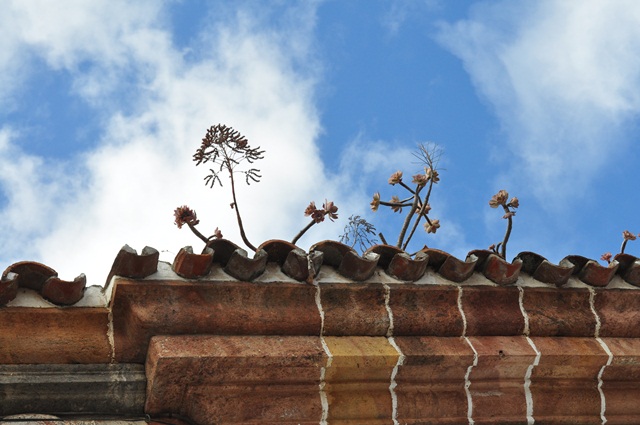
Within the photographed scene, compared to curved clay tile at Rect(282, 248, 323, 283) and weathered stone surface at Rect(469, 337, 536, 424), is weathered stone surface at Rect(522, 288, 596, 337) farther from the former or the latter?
curved clay tile at Rect(282, 248, 323, 283)

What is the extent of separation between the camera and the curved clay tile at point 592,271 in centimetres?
607

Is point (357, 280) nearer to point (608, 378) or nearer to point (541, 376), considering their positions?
point (541, 376)

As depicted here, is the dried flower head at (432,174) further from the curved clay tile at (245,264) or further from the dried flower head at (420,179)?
the curved clay tile at (245,264)

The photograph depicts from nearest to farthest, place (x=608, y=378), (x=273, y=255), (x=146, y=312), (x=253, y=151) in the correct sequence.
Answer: (x=146, y=312) → (x=273, y=255) → (x=608, y=378) → (x=253, y=151)

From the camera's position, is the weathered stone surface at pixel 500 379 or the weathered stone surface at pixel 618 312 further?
the weathered stone surface at pixel 618 312

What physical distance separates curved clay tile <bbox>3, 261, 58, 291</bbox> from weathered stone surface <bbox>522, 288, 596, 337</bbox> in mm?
2432

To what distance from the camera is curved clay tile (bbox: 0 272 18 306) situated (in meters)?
5.04

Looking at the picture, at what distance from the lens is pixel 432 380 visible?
18.5ft

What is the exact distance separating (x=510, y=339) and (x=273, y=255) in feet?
4.24

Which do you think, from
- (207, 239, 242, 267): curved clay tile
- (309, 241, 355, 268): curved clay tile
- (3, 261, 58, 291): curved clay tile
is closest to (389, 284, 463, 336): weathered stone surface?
(309, 241, 355, 268): curved clay tile

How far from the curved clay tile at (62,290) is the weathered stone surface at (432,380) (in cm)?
156

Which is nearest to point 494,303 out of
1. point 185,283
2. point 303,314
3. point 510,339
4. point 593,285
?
point 510,339

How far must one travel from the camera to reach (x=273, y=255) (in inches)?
221

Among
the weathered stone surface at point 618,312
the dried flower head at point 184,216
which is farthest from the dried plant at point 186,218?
the weathered stone surface at point 618,312
